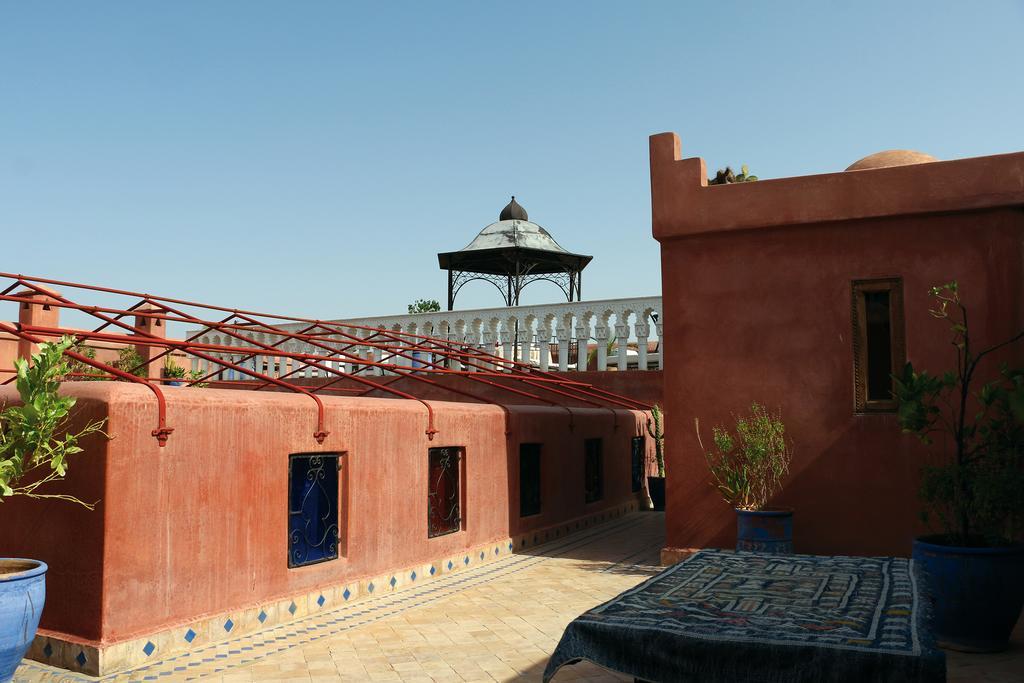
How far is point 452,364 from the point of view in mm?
16500

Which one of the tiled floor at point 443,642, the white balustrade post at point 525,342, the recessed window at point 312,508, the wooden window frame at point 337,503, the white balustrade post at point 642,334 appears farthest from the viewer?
the white balustrade post at point 525,342

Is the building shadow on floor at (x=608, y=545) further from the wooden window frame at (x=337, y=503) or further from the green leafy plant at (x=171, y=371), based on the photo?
the green leafy plant at (x=171, y=371)

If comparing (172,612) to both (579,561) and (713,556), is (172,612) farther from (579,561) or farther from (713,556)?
(579,561)

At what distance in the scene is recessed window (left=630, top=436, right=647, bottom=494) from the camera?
1720 cm

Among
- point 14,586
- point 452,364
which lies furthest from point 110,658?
point 452,364

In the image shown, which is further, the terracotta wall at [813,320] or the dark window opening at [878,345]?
the dark window opening at [878,345]

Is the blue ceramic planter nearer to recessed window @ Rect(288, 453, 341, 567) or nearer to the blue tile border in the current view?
the blue tile border

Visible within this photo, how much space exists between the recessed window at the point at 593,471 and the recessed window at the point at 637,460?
6.34ft

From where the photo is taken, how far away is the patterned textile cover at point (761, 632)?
3.75 meters

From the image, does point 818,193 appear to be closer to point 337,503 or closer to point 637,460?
point 337,503

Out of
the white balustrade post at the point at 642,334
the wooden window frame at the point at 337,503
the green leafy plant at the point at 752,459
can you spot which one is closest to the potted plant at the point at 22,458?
the wooden window frame at the point at 337,503

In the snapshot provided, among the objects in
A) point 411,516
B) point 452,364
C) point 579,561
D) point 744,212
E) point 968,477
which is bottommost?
point 579,561

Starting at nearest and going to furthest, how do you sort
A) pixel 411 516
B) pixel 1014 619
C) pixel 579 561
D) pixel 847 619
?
pixel 847 619 < pixel 1014 619 < pixel 411 516 < pixel 579 561

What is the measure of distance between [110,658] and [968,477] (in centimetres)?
689
